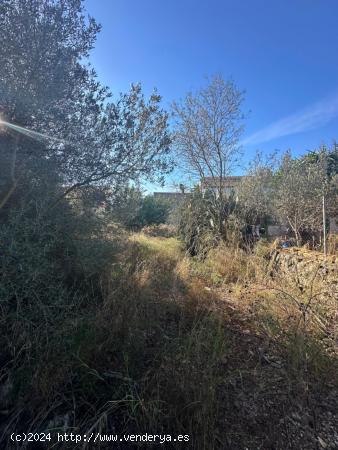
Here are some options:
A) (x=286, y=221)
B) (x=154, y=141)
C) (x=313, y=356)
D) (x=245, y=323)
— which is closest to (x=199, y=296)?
(x=245, y=323)

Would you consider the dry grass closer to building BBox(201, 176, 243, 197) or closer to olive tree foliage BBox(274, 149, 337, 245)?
olive tree foliage BBox(274, 149, 337, 245)

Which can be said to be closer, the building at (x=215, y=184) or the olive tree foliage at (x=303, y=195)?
the olive tree foliage at (x=303, y=195)

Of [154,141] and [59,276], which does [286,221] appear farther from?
[59,276]

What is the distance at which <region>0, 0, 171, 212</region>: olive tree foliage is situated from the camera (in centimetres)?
249

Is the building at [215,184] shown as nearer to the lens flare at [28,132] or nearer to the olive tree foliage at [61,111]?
the olive tree foliage at [61,111]

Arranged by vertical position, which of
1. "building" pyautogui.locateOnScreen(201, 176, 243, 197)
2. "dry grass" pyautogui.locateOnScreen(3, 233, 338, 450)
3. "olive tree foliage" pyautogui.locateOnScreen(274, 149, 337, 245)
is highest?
"building" pyautogui.locateOnScreen(201, 176, 243, 197)

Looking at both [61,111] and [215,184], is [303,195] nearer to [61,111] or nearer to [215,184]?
[215,184]

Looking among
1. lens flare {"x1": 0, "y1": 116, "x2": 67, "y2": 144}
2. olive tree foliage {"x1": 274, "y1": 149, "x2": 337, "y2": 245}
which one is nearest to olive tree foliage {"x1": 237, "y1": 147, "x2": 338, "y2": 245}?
olive tree foliage {"x1": 274, "y1": 149, "x2": 337, "y2": 245}

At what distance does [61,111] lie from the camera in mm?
2797

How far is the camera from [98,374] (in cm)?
190

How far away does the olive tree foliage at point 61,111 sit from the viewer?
8.17 feet

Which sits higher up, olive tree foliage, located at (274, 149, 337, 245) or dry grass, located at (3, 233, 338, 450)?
olive tree foliage, located at (274, 149, 337, 245)

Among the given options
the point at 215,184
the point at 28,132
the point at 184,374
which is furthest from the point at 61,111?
the point at 215,184

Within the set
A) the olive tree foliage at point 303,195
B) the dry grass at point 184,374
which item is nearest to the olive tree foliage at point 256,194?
the olive tree foliage at point 303,195
